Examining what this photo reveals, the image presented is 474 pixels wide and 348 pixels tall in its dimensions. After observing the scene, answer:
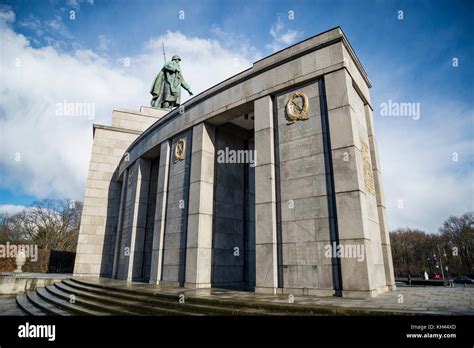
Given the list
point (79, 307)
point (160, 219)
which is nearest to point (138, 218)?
→ point (160, 219)

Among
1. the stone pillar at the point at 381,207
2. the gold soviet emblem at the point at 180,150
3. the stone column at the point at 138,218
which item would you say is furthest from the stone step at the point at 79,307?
the stone pillar at the point at 381,207

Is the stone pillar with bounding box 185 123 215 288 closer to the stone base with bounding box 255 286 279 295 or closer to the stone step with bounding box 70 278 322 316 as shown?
the stone base with bounding box 255 286 279 295

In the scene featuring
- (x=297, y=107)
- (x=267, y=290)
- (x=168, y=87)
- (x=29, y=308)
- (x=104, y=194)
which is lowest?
(x=29, y=308)

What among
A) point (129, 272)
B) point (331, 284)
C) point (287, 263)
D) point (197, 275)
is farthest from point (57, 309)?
point (331, 284)

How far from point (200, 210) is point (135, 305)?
5.55m

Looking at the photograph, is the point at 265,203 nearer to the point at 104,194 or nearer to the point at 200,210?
the point at 200,210

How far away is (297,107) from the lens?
39.8 feet

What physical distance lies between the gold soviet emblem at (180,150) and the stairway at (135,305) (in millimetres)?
7530

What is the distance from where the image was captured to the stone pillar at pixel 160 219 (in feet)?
50.5

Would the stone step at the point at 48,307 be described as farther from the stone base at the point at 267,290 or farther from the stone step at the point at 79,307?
the stone base at the point at 267,290

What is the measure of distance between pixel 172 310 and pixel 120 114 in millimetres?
22828

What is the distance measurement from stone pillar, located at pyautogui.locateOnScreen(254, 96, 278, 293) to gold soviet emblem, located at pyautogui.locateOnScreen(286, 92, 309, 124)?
93cm
